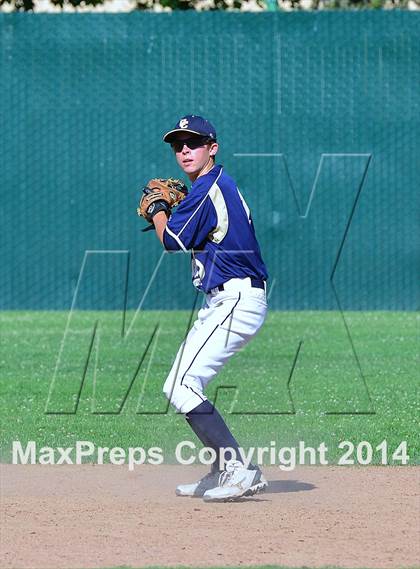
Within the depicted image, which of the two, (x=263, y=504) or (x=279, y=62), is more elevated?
(x=279, y=62)

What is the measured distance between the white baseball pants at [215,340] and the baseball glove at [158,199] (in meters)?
0.49

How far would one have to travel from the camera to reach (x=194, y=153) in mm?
6660

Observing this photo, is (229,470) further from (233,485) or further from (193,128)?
(193,128)

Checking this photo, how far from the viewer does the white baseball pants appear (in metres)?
6.39

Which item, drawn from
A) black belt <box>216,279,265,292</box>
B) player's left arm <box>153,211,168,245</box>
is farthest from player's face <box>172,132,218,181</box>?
black belt <box>216,279,265,292</box>

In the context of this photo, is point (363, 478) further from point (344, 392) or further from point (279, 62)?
point (279, 62)

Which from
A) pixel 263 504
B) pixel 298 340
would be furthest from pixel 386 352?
pixel 263 504

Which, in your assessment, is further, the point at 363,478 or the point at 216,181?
the point at 363,478

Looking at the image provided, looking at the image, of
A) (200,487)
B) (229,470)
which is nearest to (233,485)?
(229,470)

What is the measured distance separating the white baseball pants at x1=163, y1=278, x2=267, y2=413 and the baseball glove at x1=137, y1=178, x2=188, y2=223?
0.49m

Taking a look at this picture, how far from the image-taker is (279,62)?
53.8 ft

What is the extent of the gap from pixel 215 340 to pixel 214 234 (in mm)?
526

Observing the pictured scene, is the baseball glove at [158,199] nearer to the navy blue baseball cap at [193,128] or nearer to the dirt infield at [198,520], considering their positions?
the navy blue baseball cap at [193,128]

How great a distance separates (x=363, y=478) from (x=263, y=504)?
Answer: 892 millimetres
